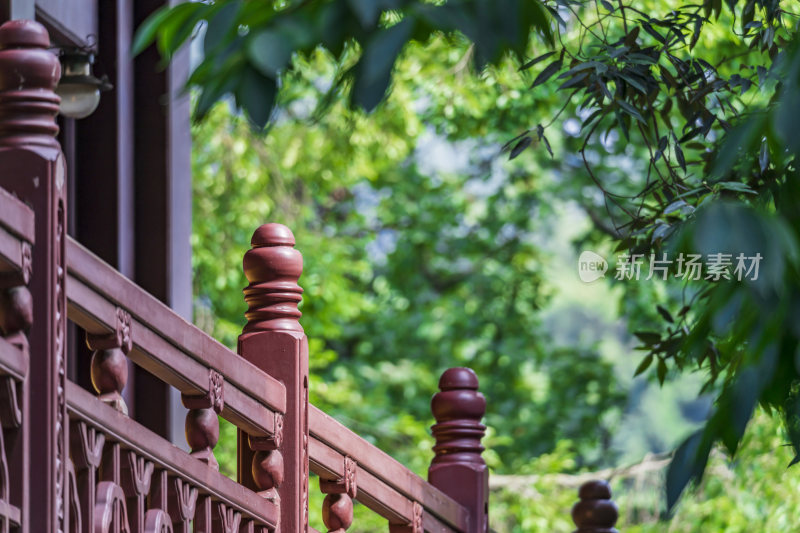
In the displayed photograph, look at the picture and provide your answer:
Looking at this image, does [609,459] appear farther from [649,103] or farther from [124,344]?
[124,344]

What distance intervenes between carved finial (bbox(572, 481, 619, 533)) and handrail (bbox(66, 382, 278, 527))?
1531mm

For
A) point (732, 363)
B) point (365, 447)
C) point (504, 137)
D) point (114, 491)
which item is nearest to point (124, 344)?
point (114, 491)

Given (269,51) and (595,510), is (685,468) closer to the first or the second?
Result: (269,51)

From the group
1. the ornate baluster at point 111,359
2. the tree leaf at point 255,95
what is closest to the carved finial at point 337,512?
the ornate baluster at point 111,359

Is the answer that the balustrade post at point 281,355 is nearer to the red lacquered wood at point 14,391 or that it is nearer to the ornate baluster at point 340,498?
the ornate baluster at point 340,498

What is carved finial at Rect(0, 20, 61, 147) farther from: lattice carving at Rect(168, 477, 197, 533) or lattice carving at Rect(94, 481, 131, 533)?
lattice carving at Rect(168, 477, 197, 533)

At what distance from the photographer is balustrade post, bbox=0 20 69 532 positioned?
1.82 meters

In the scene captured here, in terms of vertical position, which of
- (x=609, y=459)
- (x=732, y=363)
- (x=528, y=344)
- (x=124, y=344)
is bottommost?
(x=732, y=363)

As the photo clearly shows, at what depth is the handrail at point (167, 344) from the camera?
1.99 meters

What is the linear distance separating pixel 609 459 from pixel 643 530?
338cm

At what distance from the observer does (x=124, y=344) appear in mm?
2096

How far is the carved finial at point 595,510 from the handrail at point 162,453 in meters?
1.53

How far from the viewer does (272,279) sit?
257 centimetres

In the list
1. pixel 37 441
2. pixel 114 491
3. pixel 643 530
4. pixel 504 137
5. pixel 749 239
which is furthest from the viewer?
pixel 504 137
